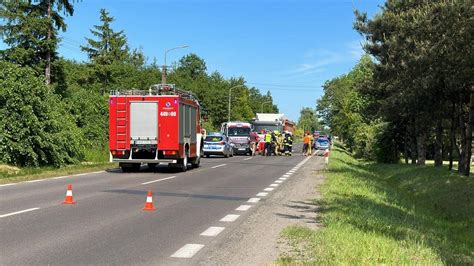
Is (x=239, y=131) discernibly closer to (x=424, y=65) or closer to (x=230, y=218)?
(x=424, y=65)

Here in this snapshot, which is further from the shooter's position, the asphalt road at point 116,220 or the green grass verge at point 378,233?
the asphalt road at point 116,220

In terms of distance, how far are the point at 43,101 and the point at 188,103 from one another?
19.7 ft

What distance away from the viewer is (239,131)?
45.5 m

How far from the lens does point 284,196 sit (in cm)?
1440

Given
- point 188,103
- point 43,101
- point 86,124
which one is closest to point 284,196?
point 188,103

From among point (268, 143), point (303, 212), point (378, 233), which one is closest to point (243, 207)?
point (303, 212)

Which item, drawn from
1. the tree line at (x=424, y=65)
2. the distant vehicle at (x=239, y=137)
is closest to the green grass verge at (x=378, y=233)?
the tree line at (x=424, y=65)

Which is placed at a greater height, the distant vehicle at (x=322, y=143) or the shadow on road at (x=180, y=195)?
the distant vehicle at (x=322, y=143)

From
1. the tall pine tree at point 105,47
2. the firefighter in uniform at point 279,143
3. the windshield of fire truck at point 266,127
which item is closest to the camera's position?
the firefighter in uniform at point 279,143

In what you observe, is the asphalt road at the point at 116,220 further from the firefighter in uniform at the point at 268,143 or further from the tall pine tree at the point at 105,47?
the tall pine tree at the point at 105,47

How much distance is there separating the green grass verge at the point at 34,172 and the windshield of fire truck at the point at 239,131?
72.1 feet

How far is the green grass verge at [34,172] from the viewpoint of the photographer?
58.7ft

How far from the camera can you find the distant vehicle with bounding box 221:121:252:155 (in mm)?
44969

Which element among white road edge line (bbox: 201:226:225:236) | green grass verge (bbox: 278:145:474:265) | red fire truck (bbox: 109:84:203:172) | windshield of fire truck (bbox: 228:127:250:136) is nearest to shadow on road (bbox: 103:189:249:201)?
green grass verge (bbox: 278:145:474:265)
